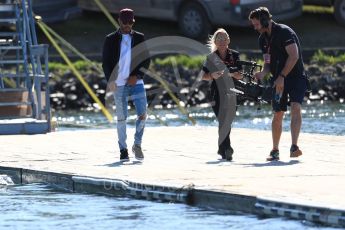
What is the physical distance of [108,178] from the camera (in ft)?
41.8

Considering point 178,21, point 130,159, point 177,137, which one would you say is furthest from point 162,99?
point 130,159

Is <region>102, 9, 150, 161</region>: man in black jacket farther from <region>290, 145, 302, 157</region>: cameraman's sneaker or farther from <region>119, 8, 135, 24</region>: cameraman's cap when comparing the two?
<region>290, 145, 302, 157</region>: cameraman's sneaker

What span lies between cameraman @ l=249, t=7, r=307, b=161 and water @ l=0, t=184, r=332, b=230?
2.21 m

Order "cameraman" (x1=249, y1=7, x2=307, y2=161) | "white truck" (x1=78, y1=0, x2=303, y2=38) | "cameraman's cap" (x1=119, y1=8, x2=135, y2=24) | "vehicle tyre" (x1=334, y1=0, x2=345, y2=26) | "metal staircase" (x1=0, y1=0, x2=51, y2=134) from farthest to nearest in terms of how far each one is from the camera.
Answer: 1. "vehicle tyre" (x1=334, y1=0, x2=345, y2=26)
2. "white truck" (x1=78, y1=0, x2=303, y2=38)
3. "metal staircase" (x1=0, y1=0, x2=51, y2=134)
4. "cameraman's cap" (x1=119, y1=8, x2=135, y2=24)
5. "cameraman" (x1=249, y1=7, x2=307, y2=161)

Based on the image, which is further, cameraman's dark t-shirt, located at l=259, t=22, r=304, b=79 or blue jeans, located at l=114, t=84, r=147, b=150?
blue jeans, located at l=114, t=84, r=147, b=150

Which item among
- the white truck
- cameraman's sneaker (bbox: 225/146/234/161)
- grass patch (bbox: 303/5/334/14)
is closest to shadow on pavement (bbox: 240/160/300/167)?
cameraman's sneaker (bbox: 225/146/234/161)

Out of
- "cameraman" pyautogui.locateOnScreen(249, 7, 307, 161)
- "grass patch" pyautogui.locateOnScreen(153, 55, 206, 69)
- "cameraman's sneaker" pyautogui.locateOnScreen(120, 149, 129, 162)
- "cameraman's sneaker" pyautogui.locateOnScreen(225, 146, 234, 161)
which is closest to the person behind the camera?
"cameraman" pyautogui.locateOnScreen(249, 7, 307, 161)

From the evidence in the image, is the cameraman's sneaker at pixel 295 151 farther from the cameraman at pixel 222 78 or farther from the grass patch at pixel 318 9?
the grass patch at pixel 318 9

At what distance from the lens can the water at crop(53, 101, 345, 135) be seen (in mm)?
22766

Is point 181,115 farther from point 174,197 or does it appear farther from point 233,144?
point 174,197

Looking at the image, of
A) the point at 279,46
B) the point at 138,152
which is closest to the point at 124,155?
the point at 138,152

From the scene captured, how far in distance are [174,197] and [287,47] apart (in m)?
2.44

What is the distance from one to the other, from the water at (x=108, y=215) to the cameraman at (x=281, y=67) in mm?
2208

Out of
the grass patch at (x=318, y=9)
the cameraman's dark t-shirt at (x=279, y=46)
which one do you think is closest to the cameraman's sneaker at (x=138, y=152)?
the cameraman's dark t-shirt at (x=279, y=46)
